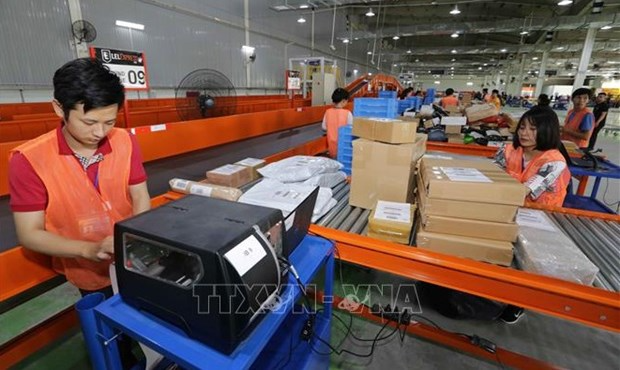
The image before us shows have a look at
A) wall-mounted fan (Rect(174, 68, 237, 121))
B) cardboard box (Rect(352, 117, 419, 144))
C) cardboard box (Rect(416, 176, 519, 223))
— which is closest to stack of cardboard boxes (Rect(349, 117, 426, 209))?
cardboard box (Rect(352, 117, 419, 144))

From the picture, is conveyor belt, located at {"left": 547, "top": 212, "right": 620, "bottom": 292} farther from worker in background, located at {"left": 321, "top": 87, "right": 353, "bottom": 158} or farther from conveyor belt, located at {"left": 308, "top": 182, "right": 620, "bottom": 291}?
worker in background, located at {"left": 321, "top": 87, "right": 353, "bottom": 158}

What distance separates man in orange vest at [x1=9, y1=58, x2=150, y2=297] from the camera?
0.96m


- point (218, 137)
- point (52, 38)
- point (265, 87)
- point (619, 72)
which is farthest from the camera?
point (619, 72)

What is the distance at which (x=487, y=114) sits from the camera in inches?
194

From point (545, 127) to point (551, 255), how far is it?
0.99 metres

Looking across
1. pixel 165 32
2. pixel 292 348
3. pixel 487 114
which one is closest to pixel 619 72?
pixel 487 114

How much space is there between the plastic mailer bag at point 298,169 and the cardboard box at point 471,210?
0.83 meters

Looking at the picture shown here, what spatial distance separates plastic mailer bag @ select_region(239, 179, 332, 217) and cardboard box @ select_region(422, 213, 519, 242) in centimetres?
61

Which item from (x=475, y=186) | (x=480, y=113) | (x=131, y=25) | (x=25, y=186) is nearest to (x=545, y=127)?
(x=475, y=186)

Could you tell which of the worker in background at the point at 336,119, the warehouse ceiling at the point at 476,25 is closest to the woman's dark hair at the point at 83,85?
the worker in background at the point at 336,119

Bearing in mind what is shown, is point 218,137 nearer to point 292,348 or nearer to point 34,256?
point 34,256

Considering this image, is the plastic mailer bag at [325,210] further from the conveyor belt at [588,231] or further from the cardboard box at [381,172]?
the cardboard box at [381,172]

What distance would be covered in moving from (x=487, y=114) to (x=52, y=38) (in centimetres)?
723

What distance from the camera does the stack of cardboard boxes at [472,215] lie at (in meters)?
1.30
